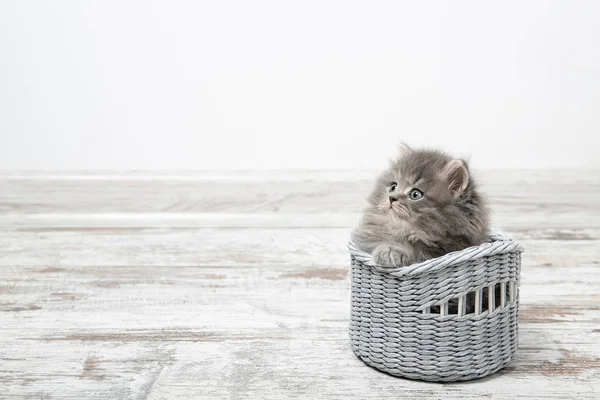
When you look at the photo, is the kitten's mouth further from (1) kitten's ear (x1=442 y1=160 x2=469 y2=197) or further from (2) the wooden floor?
(2) the wooden floor

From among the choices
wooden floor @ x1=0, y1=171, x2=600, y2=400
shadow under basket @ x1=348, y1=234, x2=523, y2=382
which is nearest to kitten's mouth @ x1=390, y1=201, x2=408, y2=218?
shadow under basket @ x1=348, y1=234, x2=523, y2=382

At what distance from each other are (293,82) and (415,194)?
144 centimetres

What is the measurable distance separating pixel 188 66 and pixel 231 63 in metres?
0.17

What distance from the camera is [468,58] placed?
2.60m

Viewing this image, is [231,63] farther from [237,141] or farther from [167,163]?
[167,163]

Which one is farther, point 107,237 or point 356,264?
point 107,237

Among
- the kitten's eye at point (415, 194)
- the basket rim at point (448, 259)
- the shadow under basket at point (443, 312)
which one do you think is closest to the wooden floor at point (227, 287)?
the shadow under basket at point (443, 312)

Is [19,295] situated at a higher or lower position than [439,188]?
lower

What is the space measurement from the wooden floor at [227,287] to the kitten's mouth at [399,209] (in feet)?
1.05

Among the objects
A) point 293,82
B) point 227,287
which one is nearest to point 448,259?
point 227,287

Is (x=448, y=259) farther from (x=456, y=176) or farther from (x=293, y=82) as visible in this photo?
(x=293, y=82)

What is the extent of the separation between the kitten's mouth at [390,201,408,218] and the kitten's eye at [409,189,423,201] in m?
0.03

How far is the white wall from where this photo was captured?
8.53ft

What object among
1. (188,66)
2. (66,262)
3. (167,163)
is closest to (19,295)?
(66,262)
